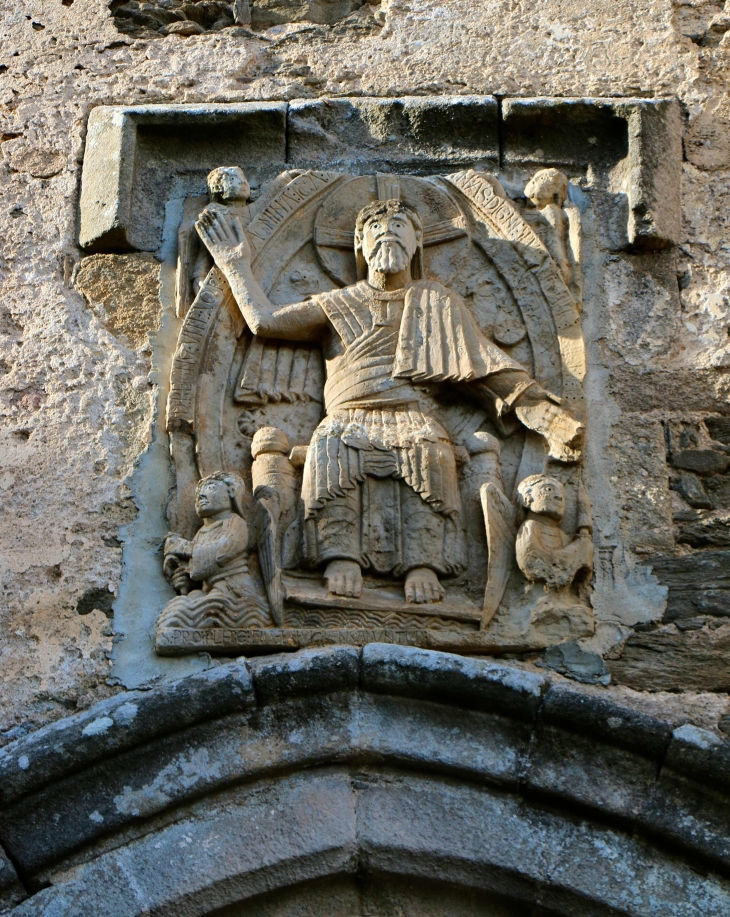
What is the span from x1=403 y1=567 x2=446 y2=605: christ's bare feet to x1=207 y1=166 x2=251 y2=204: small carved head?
5.31 ft

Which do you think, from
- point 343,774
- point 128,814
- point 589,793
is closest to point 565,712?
point 589,793

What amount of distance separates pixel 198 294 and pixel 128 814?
1.88 metres

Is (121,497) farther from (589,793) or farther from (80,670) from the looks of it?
(589,793)

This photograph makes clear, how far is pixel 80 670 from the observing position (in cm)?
476

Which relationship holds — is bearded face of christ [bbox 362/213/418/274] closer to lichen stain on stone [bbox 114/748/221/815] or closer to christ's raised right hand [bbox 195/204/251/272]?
christ's raised right hand [bbox 195/204/251/272]

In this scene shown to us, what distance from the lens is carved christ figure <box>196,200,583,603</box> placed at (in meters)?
4.84

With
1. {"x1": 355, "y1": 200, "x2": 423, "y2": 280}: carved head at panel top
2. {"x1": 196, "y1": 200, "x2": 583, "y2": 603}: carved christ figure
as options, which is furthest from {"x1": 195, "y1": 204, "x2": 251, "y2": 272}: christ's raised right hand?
{"x1": 355, "y1": 200, "x2": 423, "y2": 280}: carved head at panel top

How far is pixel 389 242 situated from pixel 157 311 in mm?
860

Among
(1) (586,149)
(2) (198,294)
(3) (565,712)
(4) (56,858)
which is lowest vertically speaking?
(4) (56,858)

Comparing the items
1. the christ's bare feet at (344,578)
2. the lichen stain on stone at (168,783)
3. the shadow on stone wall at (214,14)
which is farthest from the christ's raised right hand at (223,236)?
the lichen stain on stone at (168,783)

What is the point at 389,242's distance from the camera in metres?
5.32

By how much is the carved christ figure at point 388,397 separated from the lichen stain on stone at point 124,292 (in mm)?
274

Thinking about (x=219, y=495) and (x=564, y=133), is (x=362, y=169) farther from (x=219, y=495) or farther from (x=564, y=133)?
(x=219, y=495)

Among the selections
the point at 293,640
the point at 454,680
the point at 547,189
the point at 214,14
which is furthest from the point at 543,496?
the point at 214,14
